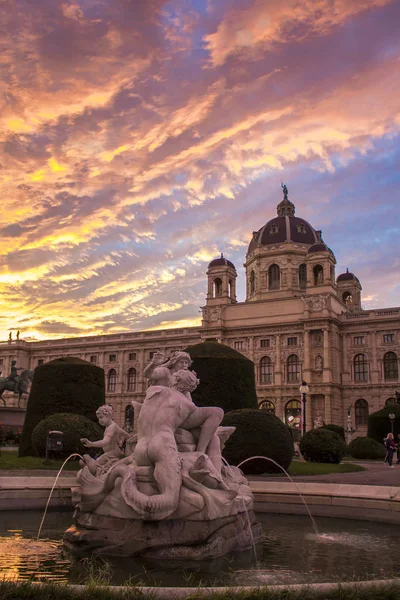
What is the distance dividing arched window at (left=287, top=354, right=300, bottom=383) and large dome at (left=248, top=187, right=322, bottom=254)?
59.4 ft

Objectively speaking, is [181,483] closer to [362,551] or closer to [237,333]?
[362,551]

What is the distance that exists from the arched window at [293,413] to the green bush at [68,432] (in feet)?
146

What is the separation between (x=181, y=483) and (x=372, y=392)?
184 ft

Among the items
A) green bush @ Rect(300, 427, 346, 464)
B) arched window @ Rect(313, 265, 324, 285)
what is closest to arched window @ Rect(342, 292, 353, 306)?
arched window @ Rect(313, 265, 324, 285)

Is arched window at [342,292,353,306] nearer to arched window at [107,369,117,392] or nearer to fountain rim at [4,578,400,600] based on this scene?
arched window at [107,369,117,392]

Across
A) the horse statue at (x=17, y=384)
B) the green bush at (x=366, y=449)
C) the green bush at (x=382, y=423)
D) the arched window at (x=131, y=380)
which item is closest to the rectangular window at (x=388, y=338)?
the green bush at (x=382, y=423)

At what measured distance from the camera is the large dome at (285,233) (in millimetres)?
75188

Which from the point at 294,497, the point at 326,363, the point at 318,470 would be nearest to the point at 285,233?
the point at 326,363

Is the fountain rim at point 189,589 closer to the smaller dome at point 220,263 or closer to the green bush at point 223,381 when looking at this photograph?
the green bush at point 223,381

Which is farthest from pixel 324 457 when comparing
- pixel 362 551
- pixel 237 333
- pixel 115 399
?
pixel 115 399

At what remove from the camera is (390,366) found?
59.7 metres

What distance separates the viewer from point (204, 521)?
6.54 meters

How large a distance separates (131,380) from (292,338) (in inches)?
876

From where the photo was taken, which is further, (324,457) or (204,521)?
(324,457)
